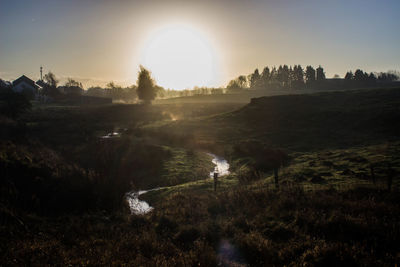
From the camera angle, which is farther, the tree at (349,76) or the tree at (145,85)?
the tree at (349,76)

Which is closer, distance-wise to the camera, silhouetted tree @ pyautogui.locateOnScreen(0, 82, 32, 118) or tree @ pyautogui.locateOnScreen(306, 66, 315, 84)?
silhouetted tree @ pyautogui.locateOnScreen(0, 82, 32, 118)

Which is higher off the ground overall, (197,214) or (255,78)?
(255,78)

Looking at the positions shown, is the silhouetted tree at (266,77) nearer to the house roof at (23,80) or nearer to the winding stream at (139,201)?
the house roof at (23,80)

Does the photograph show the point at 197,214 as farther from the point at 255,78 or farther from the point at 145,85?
the point at 255,78

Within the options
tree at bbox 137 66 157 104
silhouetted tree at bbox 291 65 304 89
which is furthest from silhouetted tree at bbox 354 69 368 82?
tree at bbox 137 66 157 104

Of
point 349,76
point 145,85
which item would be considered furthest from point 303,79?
point 145,85

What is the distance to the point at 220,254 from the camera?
29.3 feet

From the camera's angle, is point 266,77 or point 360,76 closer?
point 360,76

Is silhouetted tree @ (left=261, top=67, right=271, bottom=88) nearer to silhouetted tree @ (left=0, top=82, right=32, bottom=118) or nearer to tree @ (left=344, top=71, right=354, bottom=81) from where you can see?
tree @ (left=344, top=71, right=354, bottom=81)

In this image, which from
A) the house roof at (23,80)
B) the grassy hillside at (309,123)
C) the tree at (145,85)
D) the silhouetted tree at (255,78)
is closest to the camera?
the grassy hillside at (309,123)

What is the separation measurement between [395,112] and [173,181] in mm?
47233

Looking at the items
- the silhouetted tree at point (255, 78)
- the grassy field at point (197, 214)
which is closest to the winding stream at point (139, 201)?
the grassy field at point (197, 214)

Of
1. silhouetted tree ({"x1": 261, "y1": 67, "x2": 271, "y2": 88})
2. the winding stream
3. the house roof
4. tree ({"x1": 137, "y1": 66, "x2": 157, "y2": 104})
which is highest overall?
silhouetted tree ({"x1": 261, "y1": 67, "x2": 271, "y2": 88})

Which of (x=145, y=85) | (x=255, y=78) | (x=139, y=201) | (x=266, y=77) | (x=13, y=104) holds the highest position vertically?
(x=255, y=78)
